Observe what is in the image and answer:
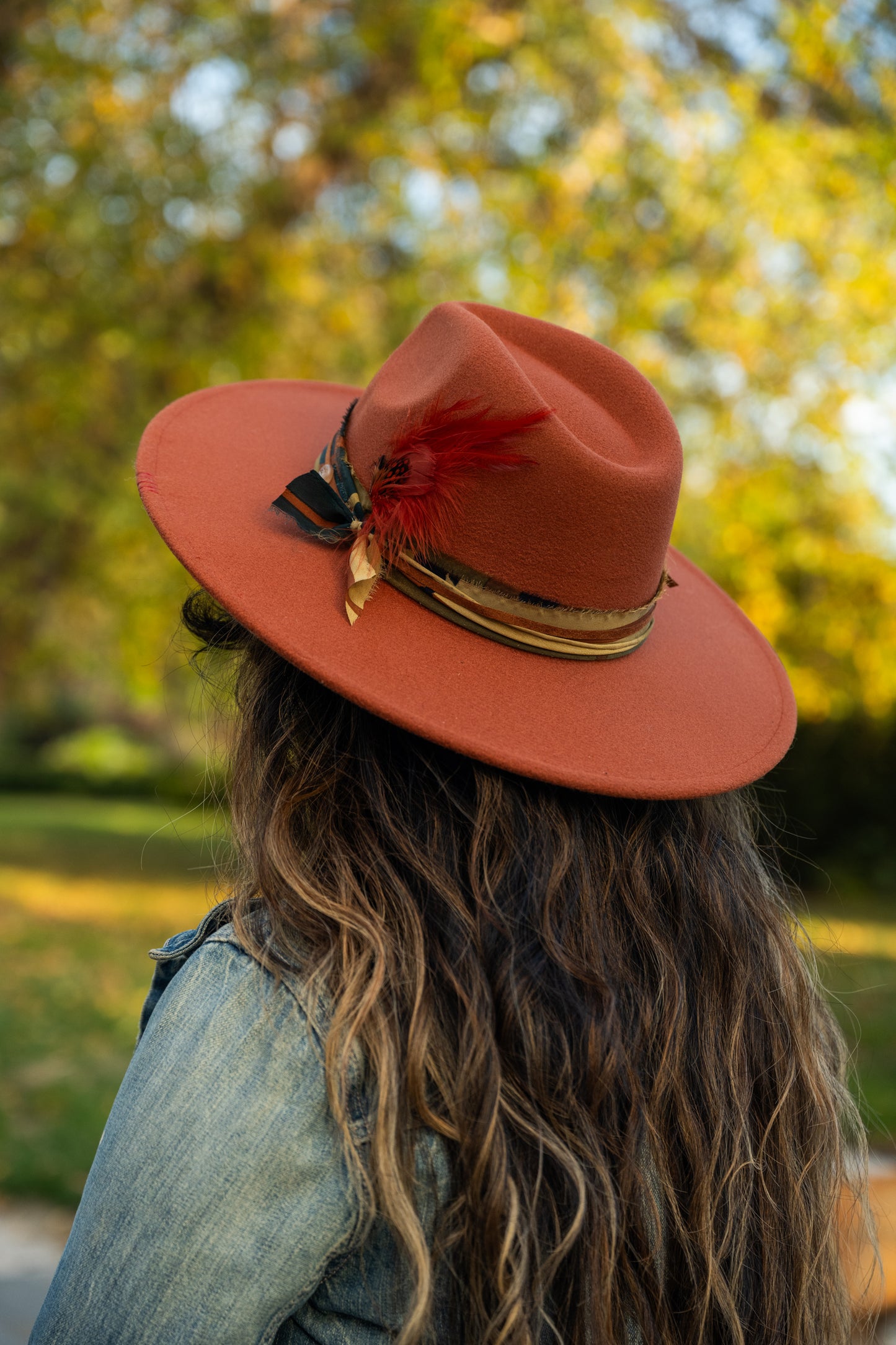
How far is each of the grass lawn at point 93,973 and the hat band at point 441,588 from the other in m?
0.43

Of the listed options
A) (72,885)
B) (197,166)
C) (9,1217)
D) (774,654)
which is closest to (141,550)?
(197,166)

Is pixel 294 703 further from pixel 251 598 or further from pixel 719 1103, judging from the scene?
pixel 719 1103

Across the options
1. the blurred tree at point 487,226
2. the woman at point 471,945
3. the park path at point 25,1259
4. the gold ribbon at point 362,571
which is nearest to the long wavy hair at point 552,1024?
the woman at point 471,945

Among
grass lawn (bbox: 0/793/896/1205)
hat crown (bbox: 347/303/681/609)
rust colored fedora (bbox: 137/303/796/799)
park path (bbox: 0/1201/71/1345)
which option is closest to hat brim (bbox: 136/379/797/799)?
rust colored fedora (bbox: 137/303/796/799)

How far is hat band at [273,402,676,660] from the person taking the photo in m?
1.31

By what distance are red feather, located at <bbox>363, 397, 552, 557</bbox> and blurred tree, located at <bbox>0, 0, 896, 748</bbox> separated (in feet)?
16.6

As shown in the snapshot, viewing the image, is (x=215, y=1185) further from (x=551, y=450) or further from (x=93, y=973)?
(x=93, y=973)

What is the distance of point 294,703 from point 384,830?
8.7 inches

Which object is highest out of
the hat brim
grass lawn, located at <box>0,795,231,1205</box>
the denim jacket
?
the hat brim

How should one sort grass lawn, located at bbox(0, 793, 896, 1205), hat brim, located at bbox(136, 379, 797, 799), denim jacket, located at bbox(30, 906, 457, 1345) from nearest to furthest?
denim jacket, located at bbox(30, 906, 457, 1345), hat brim, located at bbox(136, 379, 797, 799), grass lawn, located at bbox(0, 793, 896, 1205)

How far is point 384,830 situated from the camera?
1.23 m

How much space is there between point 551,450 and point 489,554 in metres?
0.15

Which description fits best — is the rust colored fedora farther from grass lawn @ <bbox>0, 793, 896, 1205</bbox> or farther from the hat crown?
grass lawn @ <bbox>0, 793, 896, 1205</bbox>

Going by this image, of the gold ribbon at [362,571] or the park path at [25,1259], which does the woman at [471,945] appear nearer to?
the gold ribbon at [362,571]
